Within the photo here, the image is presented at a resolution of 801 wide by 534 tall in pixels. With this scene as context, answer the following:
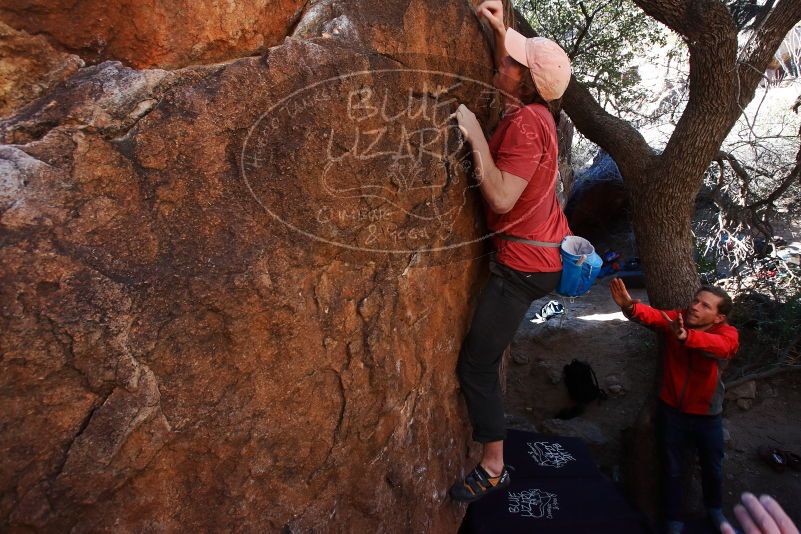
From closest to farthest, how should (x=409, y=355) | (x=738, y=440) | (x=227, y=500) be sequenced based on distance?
1. (x=227, y=500)
2. (x=409, y=355)
3. (x=738, y=440)

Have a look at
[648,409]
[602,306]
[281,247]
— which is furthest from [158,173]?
[602,306]

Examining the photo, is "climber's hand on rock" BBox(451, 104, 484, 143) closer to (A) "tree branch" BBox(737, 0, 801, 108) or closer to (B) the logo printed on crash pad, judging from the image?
(B) the logo printed on crash pad

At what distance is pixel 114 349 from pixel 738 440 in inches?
209

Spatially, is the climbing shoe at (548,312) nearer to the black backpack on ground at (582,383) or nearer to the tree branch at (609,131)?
the black backpack on ground at (582,383)

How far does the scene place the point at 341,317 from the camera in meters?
1.88

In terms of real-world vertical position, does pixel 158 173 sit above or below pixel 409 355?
above

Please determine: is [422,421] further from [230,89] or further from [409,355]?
[230,89]

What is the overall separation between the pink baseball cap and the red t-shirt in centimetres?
8

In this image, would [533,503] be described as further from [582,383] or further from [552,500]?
[582,383]

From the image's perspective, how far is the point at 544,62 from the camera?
1943 millimetres

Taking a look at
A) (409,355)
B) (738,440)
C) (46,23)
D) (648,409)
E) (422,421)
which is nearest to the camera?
(46,23)

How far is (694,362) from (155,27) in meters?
3.70

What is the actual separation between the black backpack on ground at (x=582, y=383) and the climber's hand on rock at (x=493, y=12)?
4.01 metres

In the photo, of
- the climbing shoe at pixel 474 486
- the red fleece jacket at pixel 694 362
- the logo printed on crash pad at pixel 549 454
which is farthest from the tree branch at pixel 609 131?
the climbing shoe at pixel 474 486
